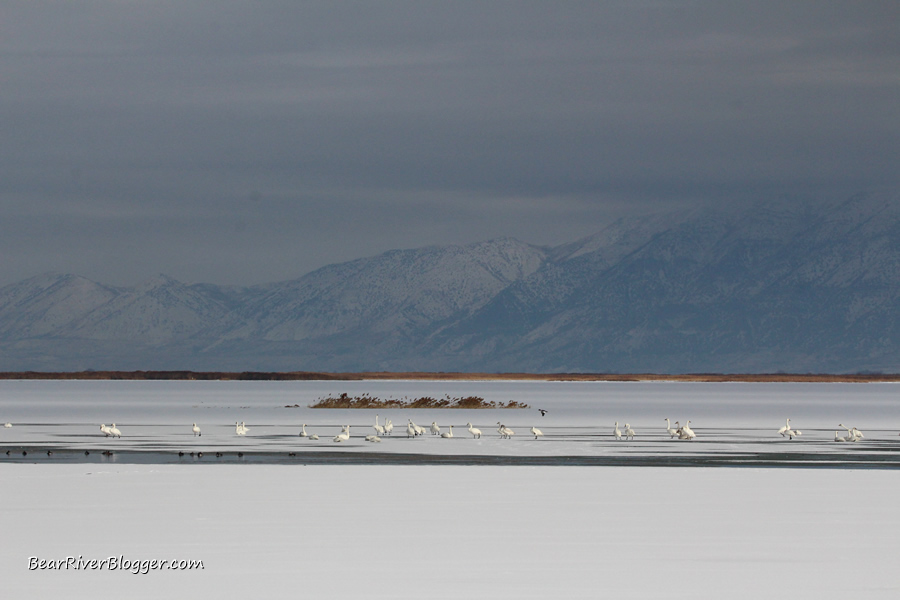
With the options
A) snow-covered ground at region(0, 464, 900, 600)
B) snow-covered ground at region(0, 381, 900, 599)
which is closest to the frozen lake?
snow-covered ground at region(0, 381, 900, 599)

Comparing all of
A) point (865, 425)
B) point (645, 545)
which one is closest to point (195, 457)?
point (645, 545)

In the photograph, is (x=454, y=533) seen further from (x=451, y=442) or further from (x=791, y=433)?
(x=791, y=433)

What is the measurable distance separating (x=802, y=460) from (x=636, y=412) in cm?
4647

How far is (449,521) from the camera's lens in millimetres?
25828

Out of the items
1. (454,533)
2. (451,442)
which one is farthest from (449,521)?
(451,442)

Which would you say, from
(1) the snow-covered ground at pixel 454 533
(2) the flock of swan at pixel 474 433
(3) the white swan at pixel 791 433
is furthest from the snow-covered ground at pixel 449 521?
(3) the white swan at pixel 791 433

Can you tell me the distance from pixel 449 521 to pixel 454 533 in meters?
1.53

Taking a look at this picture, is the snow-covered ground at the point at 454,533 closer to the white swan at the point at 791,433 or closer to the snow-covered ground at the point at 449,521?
the snow-covered ground at the point at 449,521

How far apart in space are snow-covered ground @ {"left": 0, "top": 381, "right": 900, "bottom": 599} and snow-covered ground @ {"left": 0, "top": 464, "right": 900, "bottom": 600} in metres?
0.06

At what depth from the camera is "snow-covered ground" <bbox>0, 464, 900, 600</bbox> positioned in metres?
19.4

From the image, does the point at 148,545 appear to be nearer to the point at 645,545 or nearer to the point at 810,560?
the point at 645,545

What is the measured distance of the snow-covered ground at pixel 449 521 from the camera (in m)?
19.6

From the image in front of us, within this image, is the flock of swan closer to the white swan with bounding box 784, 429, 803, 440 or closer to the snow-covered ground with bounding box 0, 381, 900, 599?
the white swan with bounding box 784, 429, 803, 440

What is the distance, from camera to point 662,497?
2980 cm
